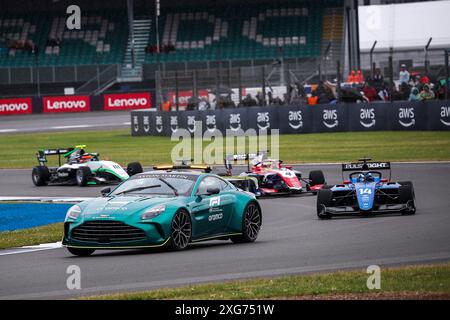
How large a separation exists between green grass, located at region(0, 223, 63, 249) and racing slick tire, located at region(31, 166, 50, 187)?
28.6ft

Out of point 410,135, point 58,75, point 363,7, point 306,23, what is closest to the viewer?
point 410,135

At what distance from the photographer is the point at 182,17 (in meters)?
67.9

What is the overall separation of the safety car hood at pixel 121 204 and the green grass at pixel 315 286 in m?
2.95

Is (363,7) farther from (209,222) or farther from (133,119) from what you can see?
(209,222)

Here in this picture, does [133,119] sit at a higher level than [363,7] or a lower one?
lower

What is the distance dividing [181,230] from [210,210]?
76cm

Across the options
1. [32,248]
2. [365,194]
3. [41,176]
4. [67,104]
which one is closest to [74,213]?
[32,248]

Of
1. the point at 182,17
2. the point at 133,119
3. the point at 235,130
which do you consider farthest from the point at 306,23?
the point at 235,130

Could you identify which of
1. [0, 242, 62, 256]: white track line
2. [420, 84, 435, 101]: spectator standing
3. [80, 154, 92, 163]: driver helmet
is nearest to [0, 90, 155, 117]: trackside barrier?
[420, 84, 435, 101]: spectator standing

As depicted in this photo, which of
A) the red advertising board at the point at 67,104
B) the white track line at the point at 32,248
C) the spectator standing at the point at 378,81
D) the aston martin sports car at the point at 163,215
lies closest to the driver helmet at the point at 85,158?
the white track line at the point at 32,248

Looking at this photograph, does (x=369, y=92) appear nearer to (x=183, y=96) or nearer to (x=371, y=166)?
(x=183, y=96)

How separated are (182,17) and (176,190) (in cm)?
5475

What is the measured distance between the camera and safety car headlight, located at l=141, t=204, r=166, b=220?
13039 millimetres

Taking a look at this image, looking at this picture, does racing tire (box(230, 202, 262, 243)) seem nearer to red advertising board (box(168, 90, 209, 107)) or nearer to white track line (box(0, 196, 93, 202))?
→ white track line (box(0, 196, 93, 202))
